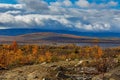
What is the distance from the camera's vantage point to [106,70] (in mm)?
30844

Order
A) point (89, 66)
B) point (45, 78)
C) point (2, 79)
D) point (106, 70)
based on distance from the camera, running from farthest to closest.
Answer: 1. point (89, 66)
2. point (106, 70)
3. point (2, 79)
4. point (45, 78)

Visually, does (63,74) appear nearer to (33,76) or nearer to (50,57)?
(33,76)

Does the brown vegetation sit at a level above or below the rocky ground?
below

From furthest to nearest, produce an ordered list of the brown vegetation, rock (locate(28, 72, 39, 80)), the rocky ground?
the brown vegetation < rock (locate(28, 72, 39, 80)) < the rocky ground

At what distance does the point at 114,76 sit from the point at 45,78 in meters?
5.43

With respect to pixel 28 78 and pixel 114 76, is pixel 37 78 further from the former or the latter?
pixel 114 76

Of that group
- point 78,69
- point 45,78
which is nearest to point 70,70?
point 78,69

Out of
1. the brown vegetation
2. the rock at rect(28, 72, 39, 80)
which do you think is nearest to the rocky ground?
the rock at rect(28, 72, 39, 80)

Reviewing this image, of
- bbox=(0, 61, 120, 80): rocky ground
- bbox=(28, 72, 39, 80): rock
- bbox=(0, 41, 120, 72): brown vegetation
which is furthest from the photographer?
bbox=(0, 41, 120, 72): brown vegetation

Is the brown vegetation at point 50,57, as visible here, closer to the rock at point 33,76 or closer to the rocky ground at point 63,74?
the rocky ground at point 63,74

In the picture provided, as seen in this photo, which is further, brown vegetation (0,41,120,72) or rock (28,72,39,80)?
brown vegetation (0,41,120,72)

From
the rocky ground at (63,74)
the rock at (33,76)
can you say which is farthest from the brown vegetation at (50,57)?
the rock at (33,76)

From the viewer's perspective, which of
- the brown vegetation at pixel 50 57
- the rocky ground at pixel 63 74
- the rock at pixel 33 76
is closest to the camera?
the rocky ground at pixel 63 74

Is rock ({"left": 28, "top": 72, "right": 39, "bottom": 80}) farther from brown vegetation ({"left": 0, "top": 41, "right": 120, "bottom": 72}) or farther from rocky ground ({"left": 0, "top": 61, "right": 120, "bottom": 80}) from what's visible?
brown vegetation ({"left": 0, "top": 41, "right": 120, "bottom": 72})
